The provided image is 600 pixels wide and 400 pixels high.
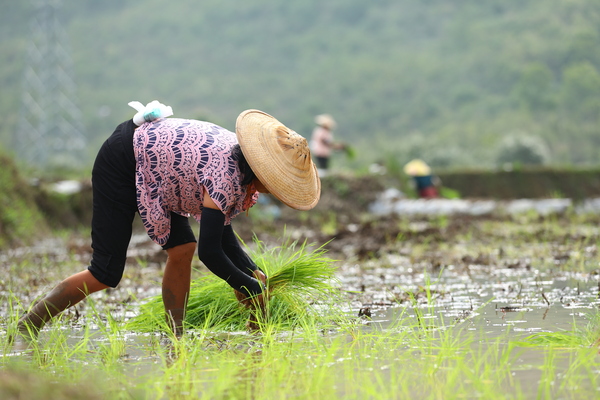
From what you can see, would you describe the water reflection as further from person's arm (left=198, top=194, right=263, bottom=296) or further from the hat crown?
person's arm (left=198, top=194, right=263, bottom=296)

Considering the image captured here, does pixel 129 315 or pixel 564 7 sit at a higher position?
pixel 564 7

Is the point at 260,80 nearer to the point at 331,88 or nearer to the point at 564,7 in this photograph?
the point at 331,88

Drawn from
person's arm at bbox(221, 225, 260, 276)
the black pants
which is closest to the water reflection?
person's arm at bbox(221, 225, 260, 276)

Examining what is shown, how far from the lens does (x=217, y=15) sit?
70.4 m

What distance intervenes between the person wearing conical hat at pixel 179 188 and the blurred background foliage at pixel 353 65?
3516 cm

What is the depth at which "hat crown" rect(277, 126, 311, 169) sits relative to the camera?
3.63m

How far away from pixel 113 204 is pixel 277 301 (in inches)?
37.6

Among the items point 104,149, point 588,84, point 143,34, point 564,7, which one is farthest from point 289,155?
point 143,34

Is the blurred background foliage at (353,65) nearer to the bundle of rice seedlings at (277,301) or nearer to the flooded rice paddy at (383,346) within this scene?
the flooded rice paddy at (383,346)

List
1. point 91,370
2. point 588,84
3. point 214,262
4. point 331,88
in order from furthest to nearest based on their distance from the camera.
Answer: point 331,88 → point 588,84 → point 214,262 → point 91,370

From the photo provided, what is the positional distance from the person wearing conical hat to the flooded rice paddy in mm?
224

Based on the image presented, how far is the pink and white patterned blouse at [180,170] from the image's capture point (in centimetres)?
350

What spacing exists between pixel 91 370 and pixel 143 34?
67.6 meters

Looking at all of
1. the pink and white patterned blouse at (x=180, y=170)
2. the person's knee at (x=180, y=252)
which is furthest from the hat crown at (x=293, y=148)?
the person's knee at (x=180, y=252)
